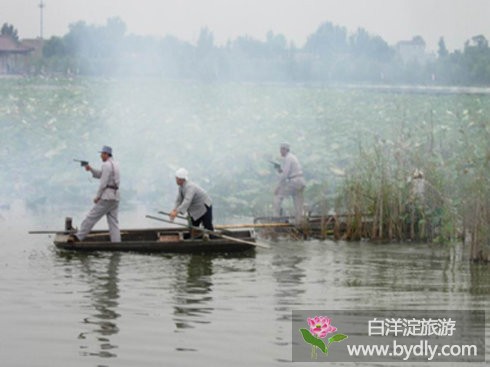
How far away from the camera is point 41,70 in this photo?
3563 inches

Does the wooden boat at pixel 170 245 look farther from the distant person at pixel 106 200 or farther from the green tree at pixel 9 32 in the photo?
the green tree at pixel 9 32

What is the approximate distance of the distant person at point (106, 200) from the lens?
67.5 feet

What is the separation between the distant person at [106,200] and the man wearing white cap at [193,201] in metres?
0.92

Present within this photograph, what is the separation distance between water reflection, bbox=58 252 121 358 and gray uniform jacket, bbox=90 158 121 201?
895 millimetres

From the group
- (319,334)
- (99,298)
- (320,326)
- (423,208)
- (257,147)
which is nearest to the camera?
(319,334)

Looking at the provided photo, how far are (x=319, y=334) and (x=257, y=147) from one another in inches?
832

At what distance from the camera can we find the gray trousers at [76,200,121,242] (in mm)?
20625

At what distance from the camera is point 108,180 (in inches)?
813

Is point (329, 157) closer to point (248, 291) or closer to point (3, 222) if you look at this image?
point (3, 222)

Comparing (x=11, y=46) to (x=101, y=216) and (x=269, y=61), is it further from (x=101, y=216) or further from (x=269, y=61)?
(x=101, y=216)

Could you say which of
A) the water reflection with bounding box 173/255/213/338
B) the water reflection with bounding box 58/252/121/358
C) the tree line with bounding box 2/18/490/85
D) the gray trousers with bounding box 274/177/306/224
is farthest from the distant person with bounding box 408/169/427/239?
the tree line with bounding box 2/18/490/85

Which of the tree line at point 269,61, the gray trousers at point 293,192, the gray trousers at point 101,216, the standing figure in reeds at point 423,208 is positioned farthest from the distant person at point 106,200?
the tree line at point 269,61

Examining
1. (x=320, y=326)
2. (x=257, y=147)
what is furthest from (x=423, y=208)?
(x=257, y=147)

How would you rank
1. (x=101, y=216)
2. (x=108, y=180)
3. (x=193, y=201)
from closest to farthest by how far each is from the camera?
(x=108, y=180) → (x=101, y=216) → (x=193, y=201)
